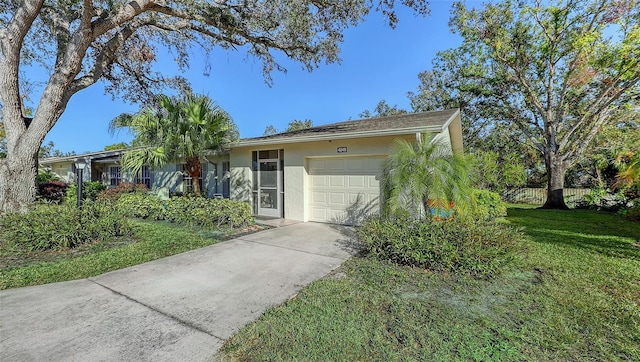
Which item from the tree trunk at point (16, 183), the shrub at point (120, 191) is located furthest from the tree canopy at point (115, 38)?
the shrub at point (120, 191)

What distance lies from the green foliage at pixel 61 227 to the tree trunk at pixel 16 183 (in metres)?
2.07

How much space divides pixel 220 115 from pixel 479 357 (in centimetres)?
865

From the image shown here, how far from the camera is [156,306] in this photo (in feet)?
10.7

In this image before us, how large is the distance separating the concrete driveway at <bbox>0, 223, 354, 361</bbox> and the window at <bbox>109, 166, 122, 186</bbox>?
48.8 feet

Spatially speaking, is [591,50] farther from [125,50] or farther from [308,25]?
[125,50]

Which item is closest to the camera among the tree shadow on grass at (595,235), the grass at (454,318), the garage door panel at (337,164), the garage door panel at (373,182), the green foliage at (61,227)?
the grass at (454,318)

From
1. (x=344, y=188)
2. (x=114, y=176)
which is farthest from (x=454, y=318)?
(x=114, y=176)

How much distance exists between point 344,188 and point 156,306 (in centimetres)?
596

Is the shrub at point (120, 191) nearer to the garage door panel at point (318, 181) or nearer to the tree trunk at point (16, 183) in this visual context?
the tree trunk at point (16, 183)

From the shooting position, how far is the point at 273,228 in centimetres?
786

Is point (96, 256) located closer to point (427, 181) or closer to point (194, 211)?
point (194, 211)

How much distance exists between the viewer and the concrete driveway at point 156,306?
2.46 meters

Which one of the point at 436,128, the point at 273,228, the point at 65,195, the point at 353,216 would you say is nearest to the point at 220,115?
the point at 273,228

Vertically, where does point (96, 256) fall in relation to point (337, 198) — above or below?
below
